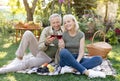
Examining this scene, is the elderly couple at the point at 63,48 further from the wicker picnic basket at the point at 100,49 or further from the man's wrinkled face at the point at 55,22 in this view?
the wicker picnic basket at the point at 100,49

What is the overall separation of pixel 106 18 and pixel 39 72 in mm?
4482

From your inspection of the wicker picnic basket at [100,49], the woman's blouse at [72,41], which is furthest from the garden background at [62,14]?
the woman's blouse at [72,41]

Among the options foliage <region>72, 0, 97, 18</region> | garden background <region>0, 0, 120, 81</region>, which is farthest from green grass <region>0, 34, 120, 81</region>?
foliage <region>72, 0, 97, 18</region>

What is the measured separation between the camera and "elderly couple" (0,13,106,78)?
161 inches

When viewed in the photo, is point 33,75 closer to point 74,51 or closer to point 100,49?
point 74,51

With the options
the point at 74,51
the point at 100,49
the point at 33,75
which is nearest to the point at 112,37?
the point at 100,49

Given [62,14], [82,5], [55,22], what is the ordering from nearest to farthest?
[55,22], [62,14], [82,5]

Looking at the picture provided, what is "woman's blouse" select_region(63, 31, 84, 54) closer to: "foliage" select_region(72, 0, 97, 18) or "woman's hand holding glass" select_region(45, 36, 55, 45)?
"woman's hand holding glass" select_region(45, 36, 55, 45)

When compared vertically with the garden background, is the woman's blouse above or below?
above

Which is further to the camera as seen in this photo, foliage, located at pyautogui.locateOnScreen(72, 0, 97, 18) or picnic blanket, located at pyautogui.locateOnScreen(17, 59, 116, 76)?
foliage, located at pyautogui.locateOnScreen(72, 0, 97, 18)

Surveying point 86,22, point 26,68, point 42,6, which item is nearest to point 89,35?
point 86,22

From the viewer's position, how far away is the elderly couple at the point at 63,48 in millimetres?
4090

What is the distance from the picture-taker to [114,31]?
24.0 feet

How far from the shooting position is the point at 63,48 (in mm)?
4223
